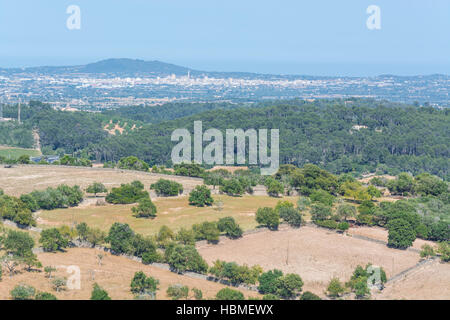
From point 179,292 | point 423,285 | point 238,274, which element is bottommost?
point 423,285

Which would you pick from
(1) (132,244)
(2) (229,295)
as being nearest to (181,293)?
(2) (229,295)

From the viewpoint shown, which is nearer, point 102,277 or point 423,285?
point 102,277

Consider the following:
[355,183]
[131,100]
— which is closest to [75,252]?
[355,183]

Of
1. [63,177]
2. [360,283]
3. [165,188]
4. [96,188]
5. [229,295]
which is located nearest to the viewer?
[229,295]

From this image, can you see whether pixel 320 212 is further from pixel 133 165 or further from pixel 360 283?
pixel 133 165

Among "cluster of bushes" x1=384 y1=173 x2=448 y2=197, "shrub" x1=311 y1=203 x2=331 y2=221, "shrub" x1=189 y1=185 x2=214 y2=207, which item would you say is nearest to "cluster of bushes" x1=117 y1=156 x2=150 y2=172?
"shrub" x1=189 y1=185 x2=214 y2=207
